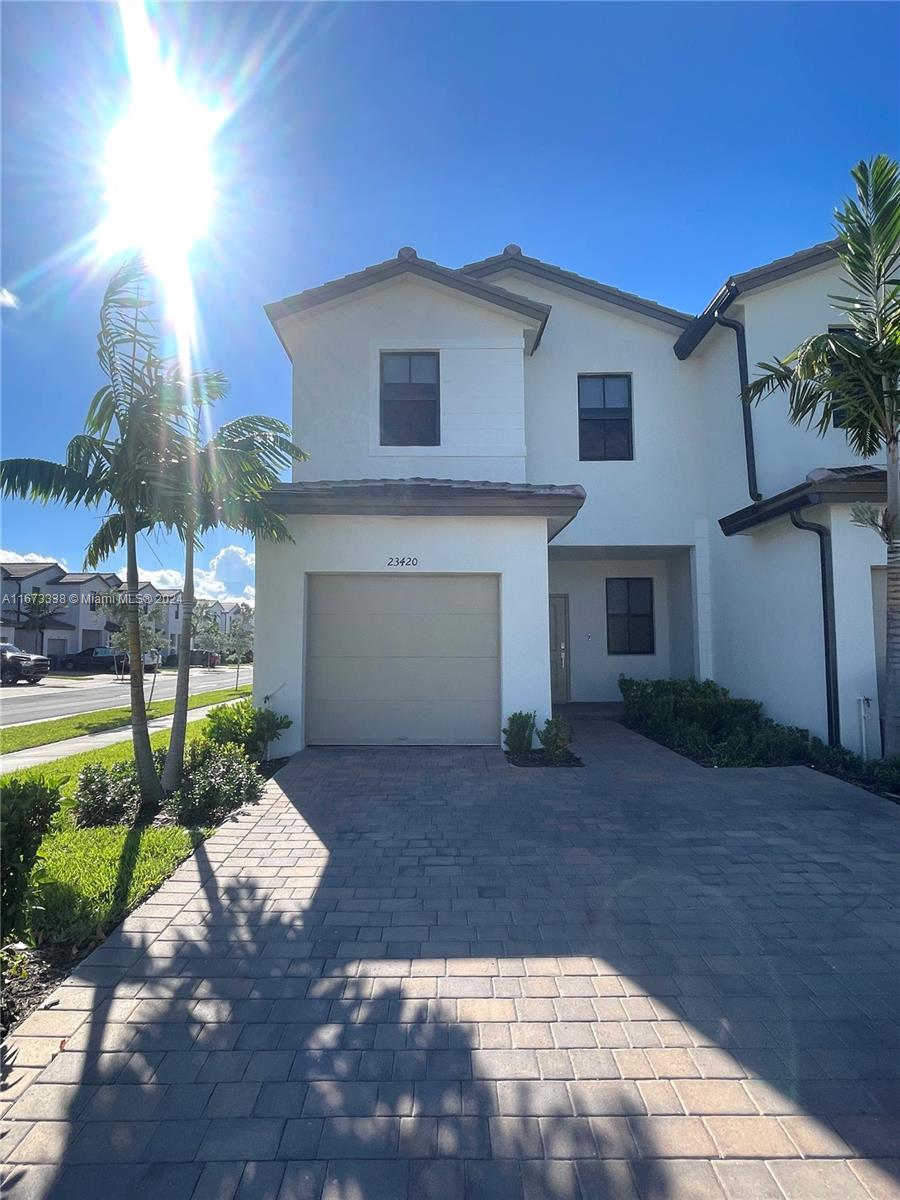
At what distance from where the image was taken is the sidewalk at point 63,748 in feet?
32.0

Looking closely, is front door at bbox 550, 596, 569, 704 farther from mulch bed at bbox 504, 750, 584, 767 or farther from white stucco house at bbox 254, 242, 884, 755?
mulch bed at bbox 504, 750, 584, 767

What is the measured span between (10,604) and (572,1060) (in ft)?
159

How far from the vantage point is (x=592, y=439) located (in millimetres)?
12188

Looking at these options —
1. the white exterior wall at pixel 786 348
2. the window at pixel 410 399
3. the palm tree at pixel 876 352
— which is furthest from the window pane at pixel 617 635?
the palm tree at pixel 876 352

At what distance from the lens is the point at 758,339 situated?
10367mm

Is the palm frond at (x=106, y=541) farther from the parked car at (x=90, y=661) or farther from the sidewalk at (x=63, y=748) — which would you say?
the parked car at (x=90, y=661)

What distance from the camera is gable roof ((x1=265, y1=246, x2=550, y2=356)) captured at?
10.6m

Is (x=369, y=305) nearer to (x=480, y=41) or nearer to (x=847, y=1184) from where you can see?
(x=480, y=41)

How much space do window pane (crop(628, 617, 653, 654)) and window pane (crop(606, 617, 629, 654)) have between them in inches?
4.4

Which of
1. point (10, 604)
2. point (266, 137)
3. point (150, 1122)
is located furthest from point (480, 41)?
point (10, 604)

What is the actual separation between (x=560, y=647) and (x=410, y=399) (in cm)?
635

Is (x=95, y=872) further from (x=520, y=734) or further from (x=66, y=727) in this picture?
(x=66, y=727)

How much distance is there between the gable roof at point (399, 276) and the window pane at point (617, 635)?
6549mm

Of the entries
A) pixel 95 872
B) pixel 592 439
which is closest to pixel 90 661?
pixel 592 439
